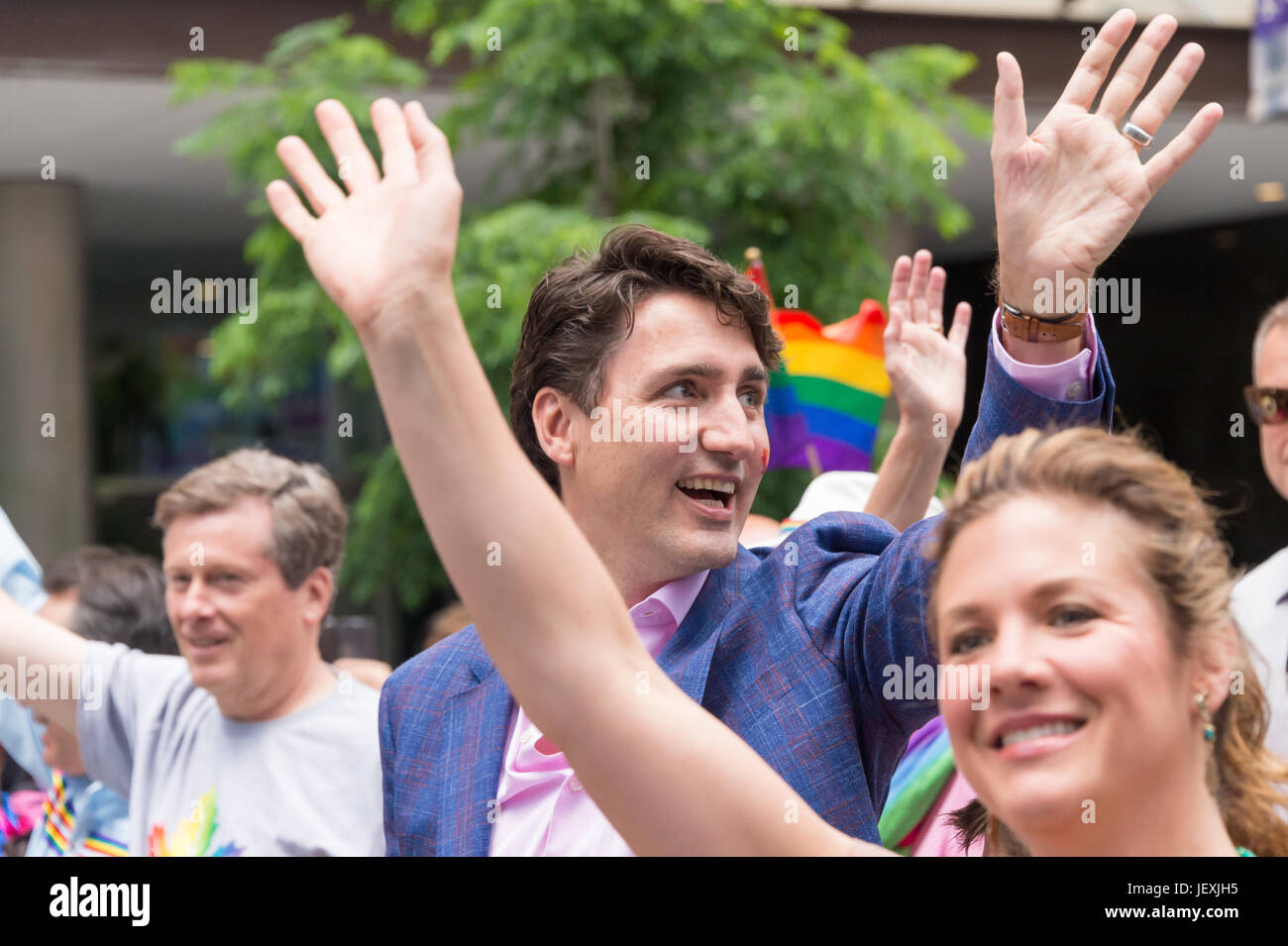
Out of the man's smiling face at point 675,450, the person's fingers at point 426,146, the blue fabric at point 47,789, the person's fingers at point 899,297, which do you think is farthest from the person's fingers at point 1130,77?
the blue fabric at point 47,789

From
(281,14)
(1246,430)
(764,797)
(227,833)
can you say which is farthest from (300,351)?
(1246,430)

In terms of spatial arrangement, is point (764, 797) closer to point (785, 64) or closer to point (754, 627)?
point (754, 627)

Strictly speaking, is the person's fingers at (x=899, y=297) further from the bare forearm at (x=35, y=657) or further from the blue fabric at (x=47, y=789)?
the blue fabric at (x=47, y=789)

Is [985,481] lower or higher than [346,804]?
higher

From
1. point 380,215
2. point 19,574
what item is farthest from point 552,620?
point 19,574

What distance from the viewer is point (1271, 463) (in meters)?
2.52

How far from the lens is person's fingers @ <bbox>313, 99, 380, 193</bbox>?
42.2 inches

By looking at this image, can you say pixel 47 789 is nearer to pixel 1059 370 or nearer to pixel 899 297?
pixel 899 297

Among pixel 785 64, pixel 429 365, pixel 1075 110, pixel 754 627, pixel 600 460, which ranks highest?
pixel 785 64

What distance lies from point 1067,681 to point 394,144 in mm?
635

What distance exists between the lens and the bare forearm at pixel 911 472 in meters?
2.28

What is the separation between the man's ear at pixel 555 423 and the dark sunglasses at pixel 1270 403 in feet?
4.04
